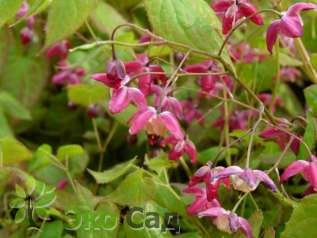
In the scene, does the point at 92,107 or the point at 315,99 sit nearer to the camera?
the point at 315,99

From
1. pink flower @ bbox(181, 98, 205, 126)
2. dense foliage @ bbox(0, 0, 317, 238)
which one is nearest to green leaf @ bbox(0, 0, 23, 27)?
dense foliage @ bbox(0, 0, 317, 238)

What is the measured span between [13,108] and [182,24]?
78 centimetres

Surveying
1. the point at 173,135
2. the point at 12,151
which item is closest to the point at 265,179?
the point at 173,135

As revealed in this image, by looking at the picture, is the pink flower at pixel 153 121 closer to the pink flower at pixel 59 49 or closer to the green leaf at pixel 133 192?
the green leaf at pixel 133 192

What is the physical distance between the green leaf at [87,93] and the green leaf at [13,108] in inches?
7.8

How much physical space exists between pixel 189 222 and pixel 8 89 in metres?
0.88

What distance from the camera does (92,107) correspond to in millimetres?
1554

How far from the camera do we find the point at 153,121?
1.07 meters

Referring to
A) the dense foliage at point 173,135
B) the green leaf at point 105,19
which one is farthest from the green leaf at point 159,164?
the green leaf at point 105,19

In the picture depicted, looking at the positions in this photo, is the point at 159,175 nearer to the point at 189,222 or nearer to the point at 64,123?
the point at 189,222

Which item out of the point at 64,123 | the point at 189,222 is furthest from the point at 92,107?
the point at 189,222

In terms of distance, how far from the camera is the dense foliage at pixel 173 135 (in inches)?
39.9

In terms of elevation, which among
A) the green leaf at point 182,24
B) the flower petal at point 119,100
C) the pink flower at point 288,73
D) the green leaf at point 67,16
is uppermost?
the green leaf at point 67,16

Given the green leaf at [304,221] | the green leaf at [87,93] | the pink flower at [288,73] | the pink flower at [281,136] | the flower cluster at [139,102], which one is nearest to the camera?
the green leaf at [304,221]
